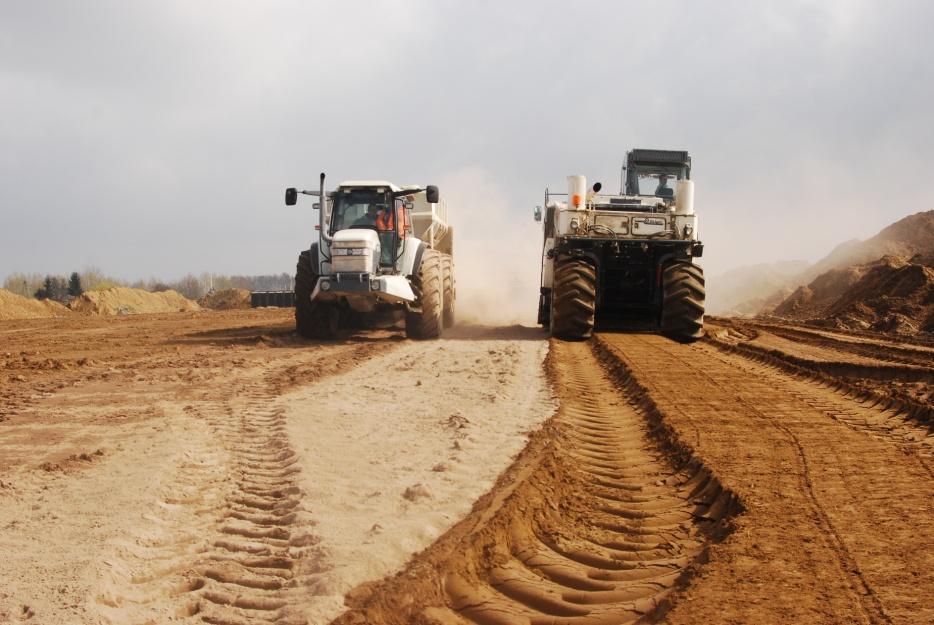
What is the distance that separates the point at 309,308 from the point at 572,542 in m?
10.7

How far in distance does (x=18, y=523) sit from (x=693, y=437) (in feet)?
15.1

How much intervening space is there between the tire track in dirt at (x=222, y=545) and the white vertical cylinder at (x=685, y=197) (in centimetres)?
958

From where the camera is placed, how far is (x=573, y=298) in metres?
13.4

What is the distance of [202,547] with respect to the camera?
417cm

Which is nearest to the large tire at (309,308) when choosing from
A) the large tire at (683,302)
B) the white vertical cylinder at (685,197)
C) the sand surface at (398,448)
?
the sand surface at (398,448)

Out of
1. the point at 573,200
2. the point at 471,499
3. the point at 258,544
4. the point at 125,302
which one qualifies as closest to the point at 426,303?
the point at 573,200

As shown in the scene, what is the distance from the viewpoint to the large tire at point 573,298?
43.9ft

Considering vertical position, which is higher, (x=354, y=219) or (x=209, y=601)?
(x=354, y=219)

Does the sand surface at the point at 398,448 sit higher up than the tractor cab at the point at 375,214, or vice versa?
the tractor cab at the point at 375,214

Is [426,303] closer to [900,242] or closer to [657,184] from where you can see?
[657,184]

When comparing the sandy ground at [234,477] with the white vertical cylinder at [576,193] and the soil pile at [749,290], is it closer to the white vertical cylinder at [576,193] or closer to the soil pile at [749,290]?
the white vertical cylinder at [576,193]

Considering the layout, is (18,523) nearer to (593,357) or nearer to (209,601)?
(209,601)

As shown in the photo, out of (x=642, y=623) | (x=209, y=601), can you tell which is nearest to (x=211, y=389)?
(x=209, y=601)

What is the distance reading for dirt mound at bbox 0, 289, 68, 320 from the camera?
92.9ft
